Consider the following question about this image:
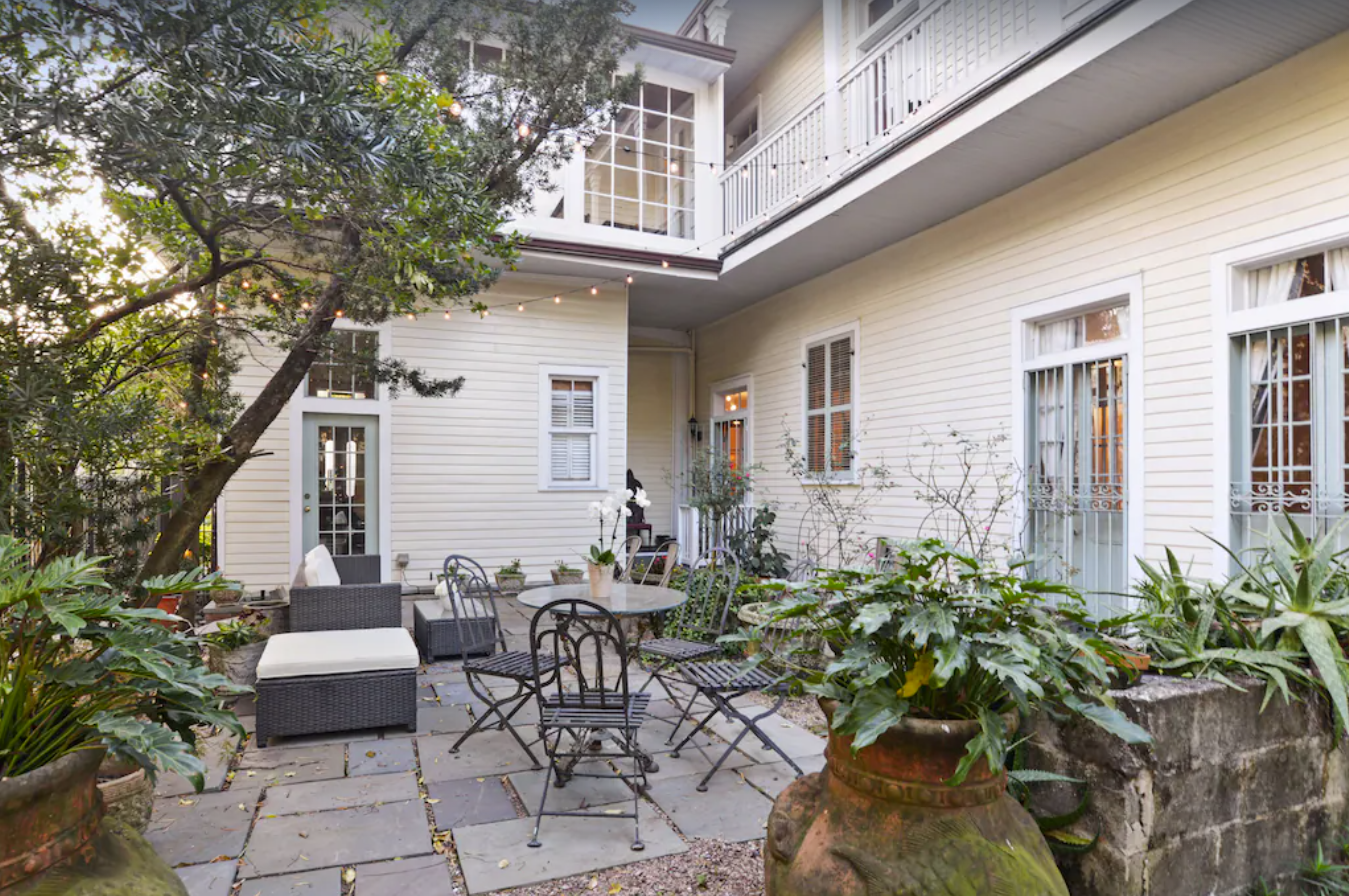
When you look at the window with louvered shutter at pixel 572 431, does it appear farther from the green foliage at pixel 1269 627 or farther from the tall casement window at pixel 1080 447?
the green foliage at pixel 1269 627

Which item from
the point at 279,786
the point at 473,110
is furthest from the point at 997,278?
the point at 279,786

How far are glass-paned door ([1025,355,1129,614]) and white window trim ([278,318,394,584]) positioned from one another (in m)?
6.11

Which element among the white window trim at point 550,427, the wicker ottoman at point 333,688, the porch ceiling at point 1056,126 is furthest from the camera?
the white window trim at point 550,427

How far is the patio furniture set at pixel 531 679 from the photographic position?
295cm

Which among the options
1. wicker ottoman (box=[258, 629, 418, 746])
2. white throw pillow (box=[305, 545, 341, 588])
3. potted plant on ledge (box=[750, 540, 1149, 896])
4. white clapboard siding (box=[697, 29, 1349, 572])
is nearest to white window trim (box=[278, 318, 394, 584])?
white throw pillow (box=[305, 545, 341, 588])

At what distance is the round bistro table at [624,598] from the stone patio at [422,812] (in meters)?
0.40

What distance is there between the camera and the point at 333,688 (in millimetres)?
3689

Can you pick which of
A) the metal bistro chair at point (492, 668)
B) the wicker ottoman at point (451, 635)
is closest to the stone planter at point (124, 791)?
the metal bistro chair at point (492, 668)

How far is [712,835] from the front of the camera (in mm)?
2736

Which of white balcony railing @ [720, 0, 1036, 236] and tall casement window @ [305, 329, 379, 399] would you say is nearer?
white balcony railing @ [720, 0, 1036, 236]

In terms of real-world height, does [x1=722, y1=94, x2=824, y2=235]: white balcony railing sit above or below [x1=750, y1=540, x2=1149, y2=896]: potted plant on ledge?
above

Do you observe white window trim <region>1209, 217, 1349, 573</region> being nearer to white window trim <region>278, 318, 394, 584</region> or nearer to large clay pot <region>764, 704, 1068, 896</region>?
large clay pot <region>764, 704, 1068, 896</region>

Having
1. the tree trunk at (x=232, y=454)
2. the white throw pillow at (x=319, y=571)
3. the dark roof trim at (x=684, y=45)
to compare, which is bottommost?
the white throw pillow at (x=319, y=571)

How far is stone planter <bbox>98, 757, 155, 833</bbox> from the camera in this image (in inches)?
97.5
